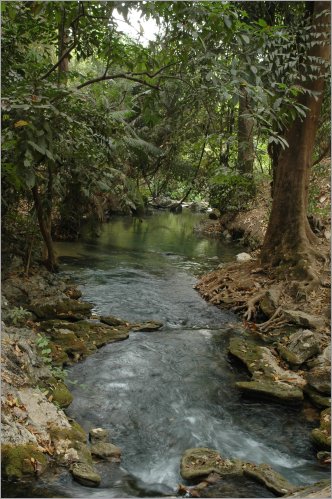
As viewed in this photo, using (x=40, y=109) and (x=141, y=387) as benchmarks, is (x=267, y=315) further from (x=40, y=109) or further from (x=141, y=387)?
(x=40, y=109)

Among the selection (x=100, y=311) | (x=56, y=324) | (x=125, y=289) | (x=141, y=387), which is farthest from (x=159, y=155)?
(x=141, y=387)

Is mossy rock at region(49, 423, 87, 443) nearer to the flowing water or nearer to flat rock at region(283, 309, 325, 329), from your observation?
the flowing water

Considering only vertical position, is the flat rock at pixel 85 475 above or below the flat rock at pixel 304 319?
below

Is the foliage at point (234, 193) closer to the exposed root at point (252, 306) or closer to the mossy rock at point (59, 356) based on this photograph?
the exposed root at point (252, 306)

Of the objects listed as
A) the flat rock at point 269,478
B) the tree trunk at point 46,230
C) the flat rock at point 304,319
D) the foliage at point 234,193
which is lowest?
the flat rock at point 269,478

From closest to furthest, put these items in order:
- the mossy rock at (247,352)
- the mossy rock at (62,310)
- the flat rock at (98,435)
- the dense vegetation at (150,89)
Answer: the dense vegetation at (150,89) < the flat rock at (98,435) < the mossy rock at (247,352) < the mossy rock at (62,310)

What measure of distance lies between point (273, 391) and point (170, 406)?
1.35 meters

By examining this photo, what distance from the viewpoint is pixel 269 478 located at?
402 cm

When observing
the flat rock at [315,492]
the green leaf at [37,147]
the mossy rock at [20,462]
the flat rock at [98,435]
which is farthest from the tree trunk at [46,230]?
the flat rock at [315,492]

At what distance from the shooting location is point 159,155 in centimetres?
1748

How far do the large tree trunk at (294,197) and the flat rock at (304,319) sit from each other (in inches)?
53.7

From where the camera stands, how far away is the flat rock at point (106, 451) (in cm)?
428

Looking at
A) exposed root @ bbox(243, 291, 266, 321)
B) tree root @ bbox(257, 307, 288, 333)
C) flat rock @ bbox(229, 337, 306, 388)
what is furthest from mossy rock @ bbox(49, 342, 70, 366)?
exposed root @ bbox(243, 291, 266, 321)

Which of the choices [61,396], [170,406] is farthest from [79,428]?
[170,406]
